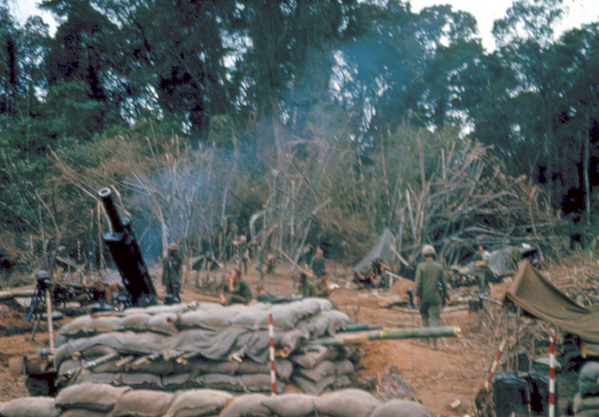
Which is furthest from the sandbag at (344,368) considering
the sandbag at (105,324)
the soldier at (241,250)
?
the soldier at (241,250)

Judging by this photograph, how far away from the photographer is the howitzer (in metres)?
7.62

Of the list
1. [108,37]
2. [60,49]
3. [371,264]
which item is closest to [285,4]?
[108,37]

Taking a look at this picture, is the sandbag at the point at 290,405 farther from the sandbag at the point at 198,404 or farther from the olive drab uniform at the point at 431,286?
the olive drab uniform at the point at 431,286

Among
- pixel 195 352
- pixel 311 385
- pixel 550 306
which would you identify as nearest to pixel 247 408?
pixel 195 352

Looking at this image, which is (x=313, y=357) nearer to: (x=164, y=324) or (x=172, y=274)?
(x=164, y=324)

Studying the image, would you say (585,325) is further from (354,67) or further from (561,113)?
(354,67)

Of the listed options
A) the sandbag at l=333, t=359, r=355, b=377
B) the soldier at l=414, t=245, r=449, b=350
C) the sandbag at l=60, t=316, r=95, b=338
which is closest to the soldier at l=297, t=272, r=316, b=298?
the soldier at l=414, t=245, r=449, b=350

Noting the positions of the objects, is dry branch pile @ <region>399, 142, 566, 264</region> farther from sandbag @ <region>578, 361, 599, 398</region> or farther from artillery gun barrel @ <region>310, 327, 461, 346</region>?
sandbag @ <region>578, 361, 599, 398</region>

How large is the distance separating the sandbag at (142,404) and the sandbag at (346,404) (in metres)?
1.50

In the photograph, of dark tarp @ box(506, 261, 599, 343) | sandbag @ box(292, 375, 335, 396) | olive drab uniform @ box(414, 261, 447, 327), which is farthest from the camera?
olive drab uniform @ box(414, 261, 447, 327)

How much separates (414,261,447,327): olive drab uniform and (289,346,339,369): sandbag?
8.45 feet

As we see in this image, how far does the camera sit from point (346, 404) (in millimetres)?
4625

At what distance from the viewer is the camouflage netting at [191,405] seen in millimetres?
4641

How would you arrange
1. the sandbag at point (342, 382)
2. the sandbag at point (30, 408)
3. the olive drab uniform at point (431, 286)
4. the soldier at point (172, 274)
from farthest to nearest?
the soldier at point (172, 274) → the olive drab uniform at point (431, 286) → the sandbag at point (342, 382) → the sandbag at point (30, 408)
